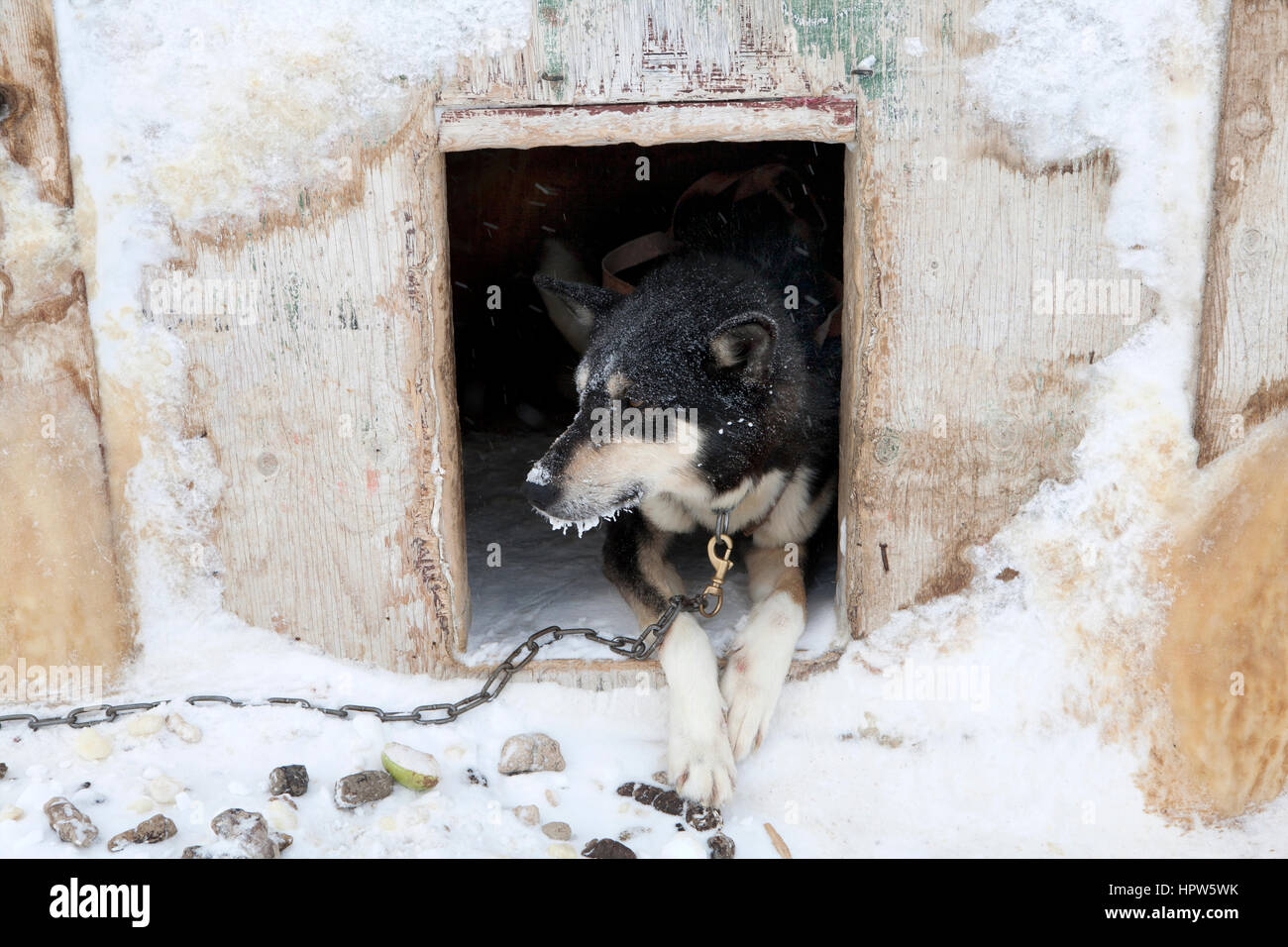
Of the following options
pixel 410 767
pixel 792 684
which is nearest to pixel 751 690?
pixel 792 684

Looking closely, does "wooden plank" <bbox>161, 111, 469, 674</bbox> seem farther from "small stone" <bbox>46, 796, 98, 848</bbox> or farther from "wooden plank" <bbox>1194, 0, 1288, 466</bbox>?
"wooden plank" <bbox>1194, 0, 1288, 466</bbox>

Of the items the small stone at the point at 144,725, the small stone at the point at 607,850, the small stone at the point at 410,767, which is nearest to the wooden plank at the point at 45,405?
the small stone at the point at 144,725

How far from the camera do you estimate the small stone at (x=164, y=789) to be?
2381 millimetres

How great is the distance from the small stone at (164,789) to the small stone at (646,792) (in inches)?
44.2

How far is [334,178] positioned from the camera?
259 cm

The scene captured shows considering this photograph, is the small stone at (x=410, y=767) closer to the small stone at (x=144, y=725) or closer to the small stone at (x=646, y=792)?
the small stone at (x=646, y=792)

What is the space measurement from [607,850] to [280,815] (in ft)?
2.53

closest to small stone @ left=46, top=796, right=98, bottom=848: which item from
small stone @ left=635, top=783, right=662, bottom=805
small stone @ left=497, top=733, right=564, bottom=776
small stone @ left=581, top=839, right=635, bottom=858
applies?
small stone @ left=497, top=733, right=564, bottom=776

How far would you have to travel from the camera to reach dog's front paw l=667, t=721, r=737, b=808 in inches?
98.8

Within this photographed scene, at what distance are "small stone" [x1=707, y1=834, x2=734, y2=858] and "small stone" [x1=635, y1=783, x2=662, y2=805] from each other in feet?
0.65

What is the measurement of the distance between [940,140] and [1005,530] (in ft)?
3.51

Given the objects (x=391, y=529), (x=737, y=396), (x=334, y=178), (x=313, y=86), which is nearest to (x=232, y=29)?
(x=313, y=86)

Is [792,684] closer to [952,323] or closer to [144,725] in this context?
[952,323]

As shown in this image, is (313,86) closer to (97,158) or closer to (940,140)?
(97,158)
